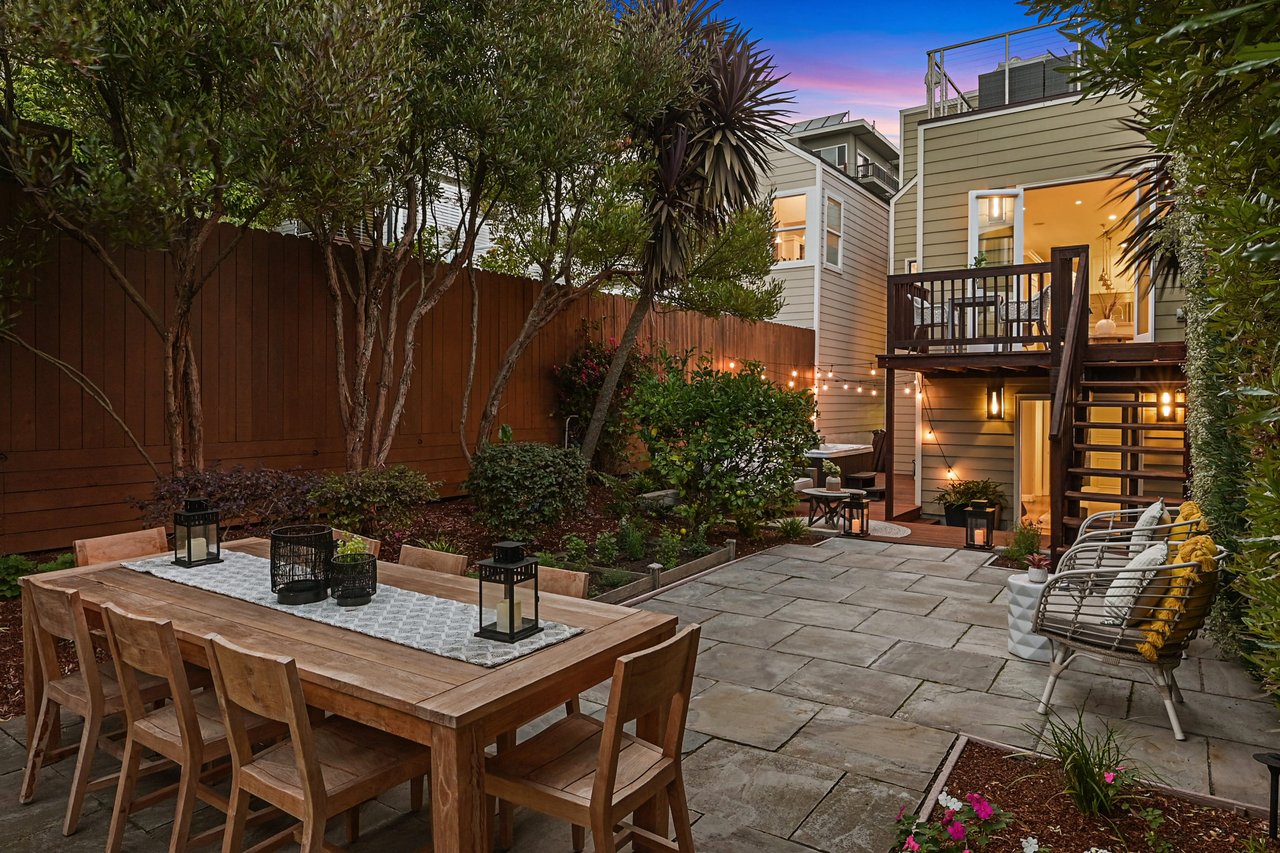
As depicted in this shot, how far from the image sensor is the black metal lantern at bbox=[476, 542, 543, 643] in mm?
2223

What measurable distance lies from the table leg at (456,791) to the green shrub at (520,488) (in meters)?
4.09

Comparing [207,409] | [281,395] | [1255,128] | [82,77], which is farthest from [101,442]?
[1255,128]

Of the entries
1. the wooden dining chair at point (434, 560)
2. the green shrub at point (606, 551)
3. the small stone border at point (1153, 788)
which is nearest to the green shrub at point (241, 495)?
the wooden dining chair at point (434, 560)

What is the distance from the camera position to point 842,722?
331 centimetres

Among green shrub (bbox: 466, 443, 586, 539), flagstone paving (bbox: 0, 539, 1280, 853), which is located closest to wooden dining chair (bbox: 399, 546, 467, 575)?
flagstone paving (bbox: 0, 539, 1280, 853)

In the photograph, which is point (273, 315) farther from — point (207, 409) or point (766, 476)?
point (766, 476)

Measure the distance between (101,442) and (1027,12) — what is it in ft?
18.8

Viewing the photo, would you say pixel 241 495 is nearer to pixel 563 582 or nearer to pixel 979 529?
pixel 563 582

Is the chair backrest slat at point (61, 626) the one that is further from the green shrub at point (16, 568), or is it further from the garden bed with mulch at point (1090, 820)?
the garden bed with mulch at point (1090, 820)

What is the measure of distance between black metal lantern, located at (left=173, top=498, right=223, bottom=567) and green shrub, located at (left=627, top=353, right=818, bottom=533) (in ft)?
13.1

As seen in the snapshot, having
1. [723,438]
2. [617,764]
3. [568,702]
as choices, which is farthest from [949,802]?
[723,438]

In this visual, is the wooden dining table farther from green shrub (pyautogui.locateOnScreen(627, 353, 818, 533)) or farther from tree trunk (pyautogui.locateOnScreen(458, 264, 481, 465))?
tree trunk (pyautogui.locateOnScreen(458, 264, 481, 465))

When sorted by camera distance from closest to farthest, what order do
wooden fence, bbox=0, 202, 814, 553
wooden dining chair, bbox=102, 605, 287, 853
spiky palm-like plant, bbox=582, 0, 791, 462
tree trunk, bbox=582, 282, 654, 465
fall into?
wooden dining chair, bbox=102, 605, 287, 853, wooden fence, bbox=0, 202, 814, 553, spiky palm-like plant, bbox=582, 0, 791, 462, tree trunk, bbox=582, 282, 654, 465

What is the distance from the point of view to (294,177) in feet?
14.0
